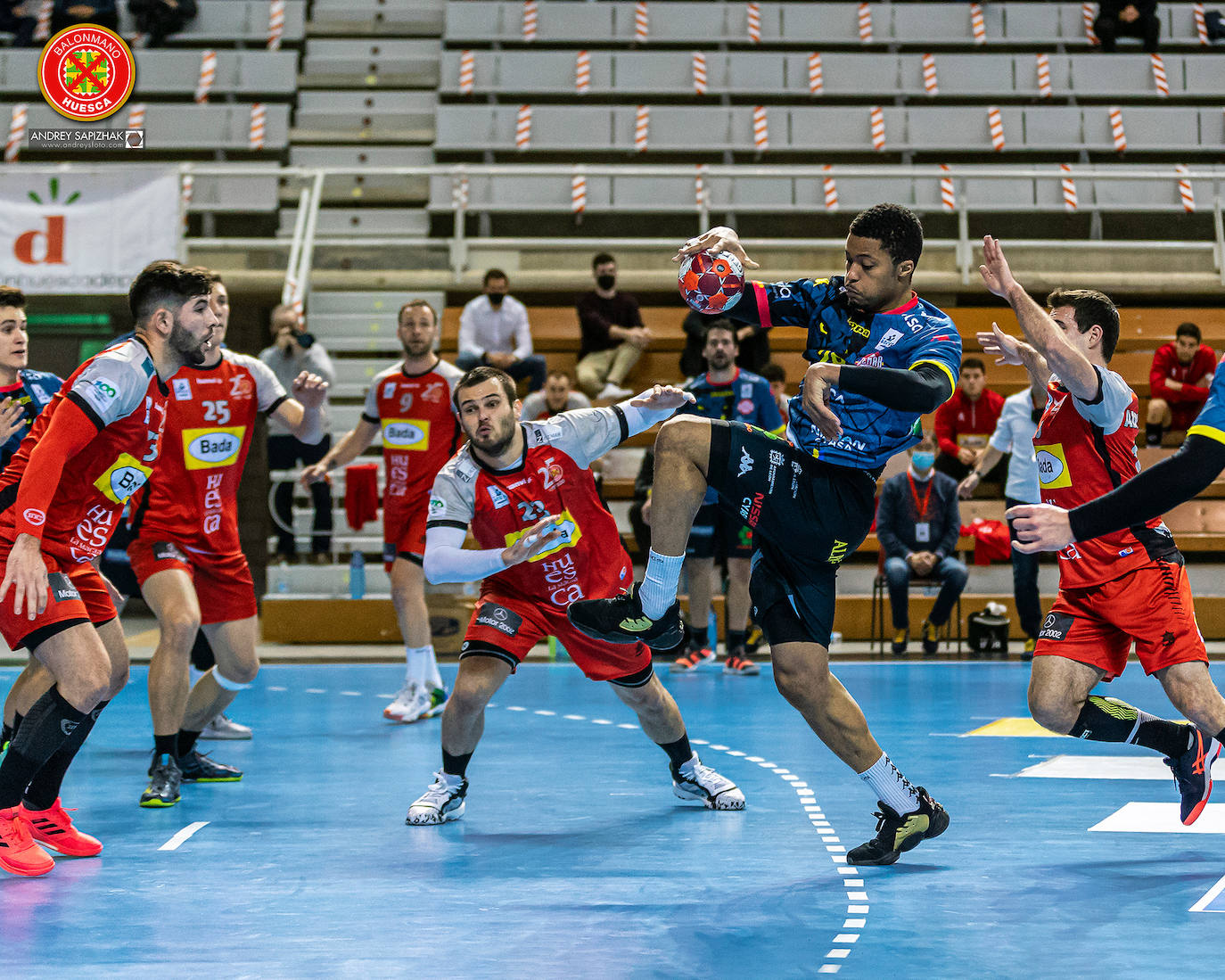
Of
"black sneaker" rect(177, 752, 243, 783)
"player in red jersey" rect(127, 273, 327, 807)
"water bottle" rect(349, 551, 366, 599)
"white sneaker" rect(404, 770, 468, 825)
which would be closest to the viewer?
"white sneaker" rect(404, 770, 468, 825)

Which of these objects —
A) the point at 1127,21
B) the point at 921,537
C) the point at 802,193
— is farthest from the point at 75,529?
the point at 1127,21

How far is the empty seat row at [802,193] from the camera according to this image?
50.9ft

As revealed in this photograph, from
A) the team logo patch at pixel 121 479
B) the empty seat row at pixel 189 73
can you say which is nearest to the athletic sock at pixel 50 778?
the team logo patch at pixel 121 479

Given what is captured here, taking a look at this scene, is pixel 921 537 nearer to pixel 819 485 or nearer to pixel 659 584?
pixel 819 485

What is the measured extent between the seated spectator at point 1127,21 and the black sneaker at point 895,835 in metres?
15.2

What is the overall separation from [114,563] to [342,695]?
1.91 m

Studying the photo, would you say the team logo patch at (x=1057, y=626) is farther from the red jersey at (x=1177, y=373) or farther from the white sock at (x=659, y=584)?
the red jersey at (x=1177, y=373)

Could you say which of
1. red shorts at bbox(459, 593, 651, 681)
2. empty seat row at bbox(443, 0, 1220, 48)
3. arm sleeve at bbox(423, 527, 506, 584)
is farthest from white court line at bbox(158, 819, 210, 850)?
empty seat row at bbox(443, 0, 1220, 48)

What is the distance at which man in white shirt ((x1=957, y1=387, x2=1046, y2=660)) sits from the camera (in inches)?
402

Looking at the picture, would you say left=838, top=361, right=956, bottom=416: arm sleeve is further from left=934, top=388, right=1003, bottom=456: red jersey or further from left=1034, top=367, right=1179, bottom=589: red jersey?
left=934, top=388, right=1003, bottom=456: red jersey

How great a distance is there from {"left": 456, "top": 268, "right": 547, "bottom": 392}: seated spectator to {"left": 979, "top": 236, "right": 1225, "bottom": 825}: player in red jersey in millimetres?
7688

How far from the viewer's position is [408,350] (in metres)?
8.37

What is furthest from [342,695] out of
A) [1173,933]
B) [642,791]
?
[1173,933]

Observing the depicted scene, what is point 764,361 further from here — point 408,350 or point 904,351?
point 904,351
